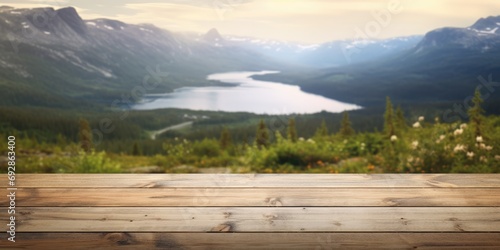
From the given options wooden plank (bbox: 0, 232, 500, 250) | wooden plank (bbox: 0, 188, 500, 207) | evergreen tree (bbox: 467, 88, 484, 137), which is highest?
evergreen tree (bbox: 467, 88, 484, 137)

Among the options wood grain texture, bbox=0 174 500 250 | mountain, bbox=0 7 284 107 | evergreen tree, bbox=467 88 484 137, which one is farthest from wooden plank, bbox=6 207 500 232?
mountain, bbox=0 7 284 107

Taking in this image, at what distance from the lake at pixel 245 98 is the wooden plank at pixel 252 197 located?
12648 millimetres

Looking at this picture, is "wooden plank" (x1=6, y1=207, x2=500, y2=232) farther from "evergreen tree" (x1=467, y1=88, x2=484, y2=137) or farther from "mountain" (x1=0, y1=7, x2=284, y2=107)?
"mountain" (x1=0, y1=7, x2=284, y2=107)

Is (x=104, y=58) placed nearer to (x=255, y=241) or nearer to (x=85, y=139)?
(x=85, y=139)

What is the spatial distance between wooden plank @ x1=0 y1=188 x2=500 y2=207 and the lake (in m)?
12.6

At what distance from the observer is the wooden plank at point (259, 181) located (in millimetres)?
1690

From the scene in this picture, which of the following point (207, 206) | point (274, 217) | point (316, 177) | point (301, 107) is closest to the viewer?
point (274, 217)

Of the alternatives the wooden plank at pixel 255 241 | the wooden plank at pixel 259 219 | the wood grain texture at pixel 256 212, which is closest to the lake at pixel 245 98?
the wood grain texture at pixel 256 212

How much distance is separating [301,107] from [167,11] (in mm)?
23725

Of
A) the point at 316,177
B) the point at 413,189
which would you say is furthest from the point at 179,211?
the point at 413,189

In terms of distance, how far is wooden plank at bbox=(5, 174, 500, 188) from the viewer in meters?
1.69

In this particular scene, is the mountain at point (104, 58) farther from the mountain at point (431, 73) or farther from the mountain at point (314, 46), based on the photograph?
the mountain at point (431, 73)

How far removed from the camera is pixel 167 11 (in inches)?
167

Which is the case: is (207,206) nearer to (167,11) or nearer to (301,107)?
(167,11)
